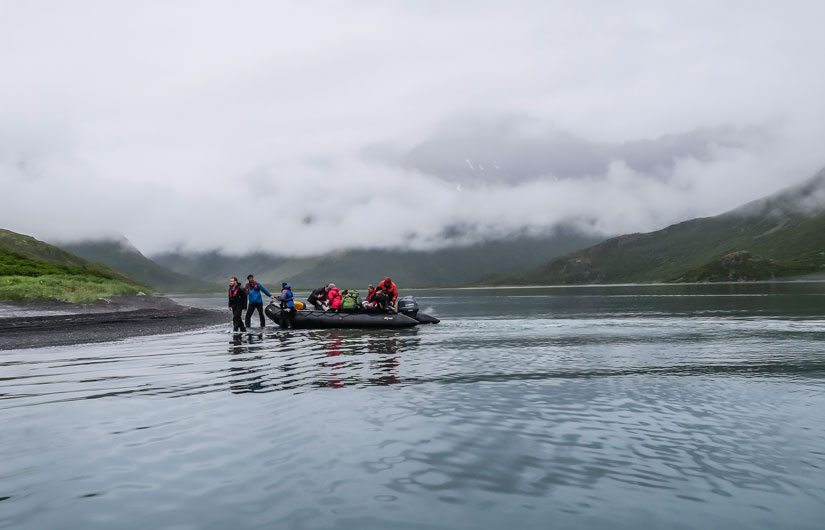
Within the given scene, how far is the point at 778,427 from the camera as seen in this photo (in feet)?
41.6

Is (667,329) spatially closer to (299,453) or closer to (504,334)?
(504,334)

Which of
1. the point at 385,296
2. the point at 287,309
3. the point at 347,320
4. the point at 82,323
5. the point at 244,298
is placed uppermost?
the point at 244,298

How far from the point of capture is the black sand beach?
34556 mm

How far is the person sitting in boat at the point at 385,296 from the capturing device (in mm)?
44156

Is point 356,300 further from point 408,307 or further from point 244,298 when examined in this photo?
point 244,298

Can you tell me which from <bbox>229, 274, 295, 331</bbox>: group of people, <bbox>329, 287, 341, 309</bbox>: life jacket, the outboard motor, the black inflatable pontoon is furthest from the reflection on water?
the outboard motor

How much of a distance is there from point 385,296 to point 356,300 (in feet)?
8.36

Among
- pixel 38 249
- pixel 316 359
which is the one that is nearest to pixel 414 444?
pixel 316 359

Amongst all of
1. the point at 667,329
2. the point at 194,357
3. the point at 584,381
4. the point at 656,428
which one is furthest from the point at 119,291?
the point at 656,428

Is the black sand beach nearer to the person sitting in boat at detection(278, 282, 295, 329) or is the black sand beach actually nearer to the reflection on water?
the person sitting in boat at detection(278, 282, 295, 329)

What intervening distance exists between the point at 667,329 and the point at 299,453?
36350mm

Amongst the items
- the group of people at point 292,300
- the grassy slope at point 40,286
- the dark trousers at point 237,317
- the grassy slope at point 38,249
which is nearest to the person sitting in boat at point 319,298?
the group of people at point 292,300

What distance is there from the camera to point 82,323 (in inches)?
1786

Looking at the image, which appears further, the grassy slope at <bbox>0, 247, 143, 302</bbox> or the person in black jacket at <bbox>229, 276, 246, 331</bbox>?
the grassy slope at <bbox>0, 247, 143, 302</bbox>
